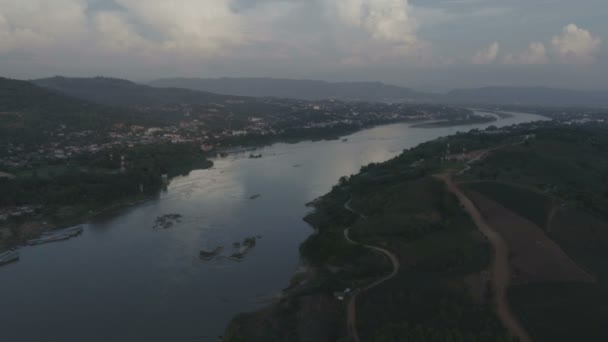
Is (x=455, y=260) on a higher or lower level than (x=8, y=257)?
higher

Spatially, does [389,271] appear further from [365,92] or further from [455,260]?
[365,92]

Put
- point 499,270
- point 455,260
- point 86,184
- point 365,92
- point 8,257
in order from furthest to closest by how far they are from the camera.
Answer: point 365,92 < point 86,184 < point 8,257 < point 455,260 < point 499,270

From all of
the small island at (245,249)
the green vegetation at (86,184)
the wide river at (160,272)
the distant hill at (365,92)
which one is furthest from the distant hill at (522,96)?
the small island at (245,249)

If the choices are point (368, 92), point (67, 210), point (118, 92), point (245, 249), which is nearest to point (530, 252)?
point (245, 249)

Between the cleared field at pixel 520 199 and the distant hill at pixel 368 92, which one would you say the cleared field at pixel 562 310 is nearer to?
the cleared field at pixel 520 199

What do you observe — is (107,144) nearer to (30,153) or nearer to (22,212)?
(30,153)

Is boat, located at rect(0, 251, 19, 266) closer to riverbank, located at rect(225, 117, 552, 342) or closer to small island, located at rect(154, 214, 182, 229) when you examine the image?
small island, located at rect(154, 214, 182, 229)

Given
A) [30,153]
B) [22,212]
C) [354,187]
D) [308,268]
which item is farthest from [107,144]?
[308,268]
